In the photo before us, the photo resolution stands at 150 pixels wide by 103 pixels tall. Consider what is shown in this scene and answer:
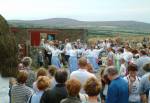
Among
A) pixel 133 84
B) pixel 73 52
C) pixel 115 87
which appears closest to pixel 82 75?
pixel 133 84

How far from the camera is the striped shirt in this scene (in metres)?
9.73

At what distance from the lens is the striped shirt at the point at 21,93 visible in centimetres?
973

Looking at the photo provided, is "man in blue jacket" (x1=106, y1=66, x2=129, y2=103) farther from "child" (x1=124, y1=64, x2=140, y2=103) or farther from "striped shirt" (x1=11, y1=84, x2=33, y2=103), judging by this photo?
"striped shirt" (x1=11, y1=84, x2=33, y2=103)

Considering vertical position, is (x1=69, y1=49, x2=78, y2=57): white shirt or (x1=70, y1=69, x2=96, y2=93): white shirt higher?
(x1=70, y1=69, x2=96, y2=93): white shirt

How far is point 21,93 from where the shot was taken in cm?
976

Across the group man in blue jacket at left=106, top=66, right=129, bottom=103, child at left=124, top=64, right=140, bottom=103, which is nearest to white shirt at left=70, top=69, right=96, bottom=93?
child at left=124, top=64, right=140, bottom=103

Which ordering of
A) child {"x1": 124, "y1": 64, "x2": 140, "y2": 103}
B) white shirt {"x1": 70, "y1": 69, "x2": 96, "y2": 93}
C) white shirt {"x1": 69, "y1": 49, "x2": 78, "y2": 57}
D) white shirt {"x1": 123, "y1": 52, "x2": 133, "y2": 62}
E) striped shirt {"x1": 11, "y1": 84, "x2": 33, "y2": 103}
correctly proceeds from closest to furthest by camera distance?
striped shirt {"x1": 11, "y1": 84, "x2": 33, "y2": 103} → child {"x1": 124, "y1": 64, "x2": 140, "y2": 103} → white shirt {"x1": 70, "y1": 69, "x2": 96, "y2": 93} → white shirt {"x1": 123, "y1": 52, "x2": 133, "y2": 62} → white shirt {"x1": 69, "y1": 49, "x2": 78, "y2": 57}

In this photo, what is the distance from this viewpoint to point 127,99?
9.93 metres

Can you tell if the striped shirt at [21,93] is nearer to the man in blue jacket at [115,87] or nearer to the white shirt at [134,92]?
the man in blue jacket at [115,87]

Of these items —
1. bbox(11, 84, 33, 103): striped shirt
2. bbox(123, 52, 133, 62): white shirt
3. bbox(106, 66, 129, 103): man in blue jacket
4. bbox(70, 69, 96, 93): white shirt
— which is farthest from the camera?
bbox(123, 52, 133, 62): white shirt

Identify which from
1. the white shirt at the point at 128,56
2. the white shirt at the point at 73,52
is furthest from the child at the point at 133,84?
the white shirt at the point at 73,52

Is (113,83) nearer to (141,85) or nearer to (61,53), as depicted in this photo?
(141,85)

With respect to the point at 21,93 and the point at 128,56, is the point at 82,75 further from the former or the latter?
the point at 128,56

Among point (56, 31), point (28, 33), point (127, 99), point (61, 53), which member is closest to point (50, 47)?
point (61, 53)
